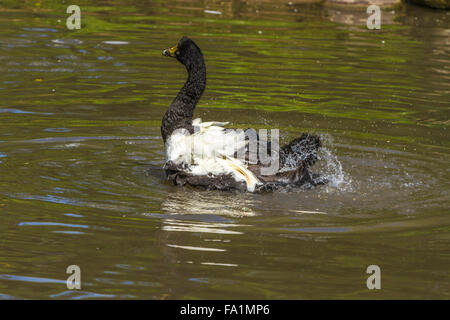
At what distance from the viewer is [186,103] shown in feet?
27.5

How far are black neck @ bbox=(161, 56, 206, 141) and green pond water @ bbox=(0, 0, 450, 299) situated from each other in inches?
23.6

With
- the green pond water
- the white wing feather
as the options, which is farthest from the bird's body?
the green pond water

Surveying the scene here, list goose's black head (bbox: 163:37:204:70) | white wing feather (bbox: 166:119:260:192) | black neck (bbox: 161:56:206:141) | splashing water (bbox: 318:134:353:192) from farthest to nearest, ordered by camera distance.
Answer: goose's black head (bbox: 163:37:204:70)
black neck (bbox: 161:56:206:141)
splashing water (bbox: 318:134:353:192)
white wing feather (bbox: 166:119:260:192)

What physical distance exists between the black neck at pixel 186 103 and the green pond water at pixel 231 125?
0.60 meters

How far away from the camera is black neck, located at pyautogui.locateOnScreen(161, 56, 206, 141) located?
829 centimetres

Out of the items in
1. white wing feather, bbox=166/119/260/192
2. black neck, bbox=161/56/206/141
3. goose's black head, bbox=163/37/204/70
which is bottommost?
white wing feather, bbox=166/119/260/192

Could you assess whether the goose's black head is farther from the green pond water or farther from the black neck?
the green pond water

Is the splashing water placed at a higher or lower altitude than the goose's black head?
lower

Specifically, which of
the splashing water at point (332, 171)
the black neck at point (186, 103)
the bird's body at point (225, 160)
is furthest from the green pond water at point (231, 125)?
the black neck at point (186, 103)

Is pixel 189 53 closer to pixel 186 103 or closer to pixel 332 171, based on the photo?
pixel 186 103

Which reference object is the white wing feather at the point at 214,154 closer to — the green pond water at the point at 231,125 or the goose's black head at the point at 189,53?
the green pond water at the point at 231,125

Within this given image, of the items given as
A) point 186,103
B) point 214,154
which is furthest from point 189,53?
point 214,154

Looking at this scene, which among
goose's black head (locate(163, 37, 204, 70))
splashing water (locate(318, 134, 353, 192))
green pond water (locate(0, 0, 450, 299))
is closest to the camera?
green pond water (locate(0, 0, 450, 299))
